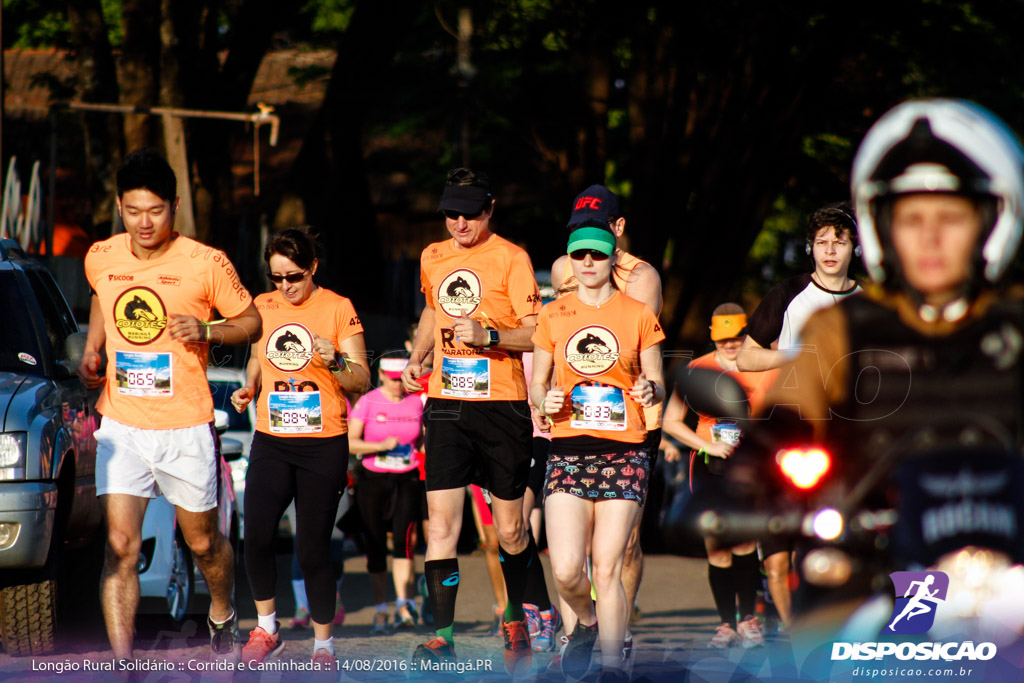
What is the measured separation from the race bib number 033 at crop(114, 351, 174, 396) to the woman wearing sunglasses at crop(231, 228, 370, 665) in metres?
0.67

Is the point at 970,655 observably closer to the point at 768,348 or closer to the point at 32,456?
the point at 768,348

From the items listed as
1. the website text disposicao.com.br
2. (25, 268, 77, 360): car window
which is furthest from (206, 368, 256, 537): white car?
the website text disposicao.com.br

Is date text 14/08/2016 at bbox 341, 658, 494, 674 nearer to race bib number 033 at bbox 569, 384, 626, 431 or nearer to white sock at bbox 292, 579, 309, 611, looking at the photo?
race bib number 033 at bbox 569, 384, 626, 431

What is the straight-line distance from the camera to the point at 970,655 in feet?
9.80

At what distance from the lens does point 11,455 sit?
6.71 meters

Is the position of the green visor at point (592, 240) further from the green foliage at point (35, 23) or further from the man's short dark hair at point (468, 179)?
the green foliage at point (35, 23)

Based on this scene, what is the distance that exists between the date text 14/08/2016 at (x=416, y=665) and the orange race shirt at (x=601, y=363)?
122 cm

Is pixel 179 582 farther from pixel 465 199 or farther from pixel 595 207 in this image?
pixel 595 207

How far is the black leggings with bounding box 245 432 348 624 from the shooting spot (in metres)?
6.79

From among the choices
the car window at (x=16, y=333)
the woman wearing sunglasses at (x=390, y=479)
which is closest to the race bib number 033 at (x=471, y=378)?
the car window at (x=16, y=333)

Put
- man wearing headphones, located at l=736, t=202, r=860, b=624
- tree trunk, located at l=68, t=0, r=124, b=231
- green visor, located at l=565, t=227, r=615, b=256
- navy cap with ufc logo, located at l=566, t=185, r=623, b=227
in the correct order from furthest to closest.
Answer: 1. tree trunk, located at l=68, t=0, r=124, b=231
2. man wearing headphones, located at l=736, t=202, r=860, b=624
3. navy cap with ufc logo, located at l=566, t=185, r=623, b=227
4. green visor, located at l=565, t=227, r=615, b=256

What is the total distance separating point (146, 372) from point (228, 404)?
718 centimetres

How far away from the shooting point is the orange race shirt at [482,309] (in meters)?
6.86

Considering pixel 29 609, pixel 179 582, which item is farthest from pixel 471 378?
pixel 179 582
